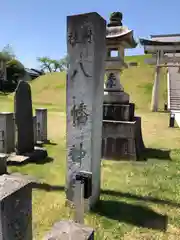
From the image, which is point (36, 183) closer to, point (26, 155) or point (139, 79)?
point (26, 155)

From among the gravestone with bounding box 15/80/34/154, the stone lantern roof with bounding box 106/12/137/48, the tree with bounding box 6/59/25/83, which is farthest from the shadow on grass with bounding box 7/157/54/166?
the tree with bounding box 6/59/25/83

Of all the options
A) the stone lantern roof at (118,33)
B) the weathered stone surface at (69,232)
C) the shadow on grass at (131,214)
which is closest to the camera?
the weathered stone surface at (69,232)

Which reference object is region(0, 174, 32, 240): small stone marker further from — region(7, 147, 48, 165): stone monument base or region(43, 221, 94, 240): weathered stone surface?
region(7, 147, 48, 165): stone monument base

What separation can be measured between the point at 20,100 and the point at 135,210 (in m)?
4.43

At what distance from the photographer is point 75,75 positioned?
4051 millimetres

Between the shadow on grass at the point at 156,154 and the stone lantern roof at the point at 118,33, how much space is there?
150 inches

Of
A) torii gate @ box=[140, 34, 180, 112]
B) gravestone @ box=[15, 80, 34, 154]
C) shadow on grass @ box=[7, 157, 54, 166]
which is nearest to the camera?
shadow on grass @ box=[7, 157, 54, 166]

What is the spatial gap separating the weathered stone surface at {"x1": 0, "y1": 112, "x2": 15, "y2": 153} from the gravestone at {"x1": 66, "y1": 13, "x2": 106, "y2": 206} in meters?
3.78

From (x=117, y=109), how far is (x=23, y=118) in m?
3.00

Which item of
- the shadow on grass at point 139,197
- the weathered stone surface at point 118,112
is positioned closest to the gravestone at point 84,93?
the shadow on grass at point 139,197

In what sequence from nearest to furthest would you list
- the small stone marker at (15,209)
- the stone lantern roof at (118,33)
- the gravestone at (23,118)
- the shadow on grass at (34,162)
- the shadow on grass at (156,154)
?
the small stone marker at (15,209)
the shadow on grass at (34,162)
the gravestone at (23,118)
the stone lantern roof at (118,33)
the shadow on grass at (156,154)

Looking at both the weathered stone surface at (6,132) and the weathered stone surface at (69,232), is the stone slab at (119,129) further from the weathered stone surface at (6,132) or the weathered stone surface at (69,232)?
the weathered stone surface at (69,232)

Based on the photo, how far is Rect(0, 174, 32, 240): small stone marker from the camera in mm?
1787

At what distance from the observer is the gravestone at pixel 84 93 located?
387 cm
